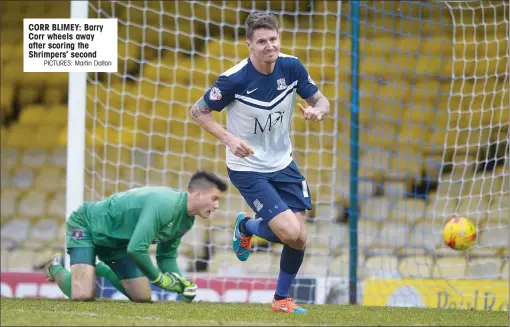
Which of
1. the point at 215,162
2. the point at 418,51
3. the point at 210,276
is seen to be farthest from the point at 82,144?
the point at 418,51

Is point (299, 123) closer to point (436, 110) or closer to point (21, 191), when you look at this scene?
point (436, 110)

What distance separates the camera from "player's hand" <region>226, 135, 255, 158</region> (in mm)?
5094

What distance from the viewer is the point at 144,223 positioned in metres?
6.05

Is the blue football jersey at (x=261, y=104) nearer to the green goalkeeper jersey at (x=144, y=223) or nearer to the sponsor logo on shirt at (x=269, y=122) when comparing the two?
the sponsor logo on shirt at (x=269, y=122)

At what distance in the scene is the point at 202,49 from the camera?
36.3 feet

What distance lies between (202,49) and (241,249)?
549 centimetres

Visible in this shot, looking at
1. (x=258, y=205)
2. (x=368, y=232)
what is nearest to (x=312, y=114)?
(x=258, y=205)

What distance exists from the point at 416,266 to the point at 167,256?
2972 mm

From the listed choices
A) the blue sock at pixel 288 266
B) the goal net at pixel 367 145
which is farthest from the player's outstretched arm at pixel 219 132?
the goal net at pixel 367 145

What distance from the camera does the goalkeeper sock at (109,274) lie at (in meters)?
6.91

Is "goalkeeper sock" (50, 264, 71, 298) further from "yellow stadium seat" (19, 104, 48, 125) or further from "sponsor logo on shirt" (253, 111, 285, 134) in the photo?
"yellow stadium seat" (19, 104, 48, 125)

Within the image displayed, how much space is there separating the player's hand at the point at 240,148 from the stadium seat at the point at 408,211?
4.71 meters

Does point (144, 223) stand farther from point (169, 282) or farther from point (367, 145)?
point (367, 145)

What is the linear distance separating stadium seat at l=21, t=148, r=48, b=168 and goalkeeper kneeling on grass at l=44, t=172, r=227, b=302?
4.04 meters
